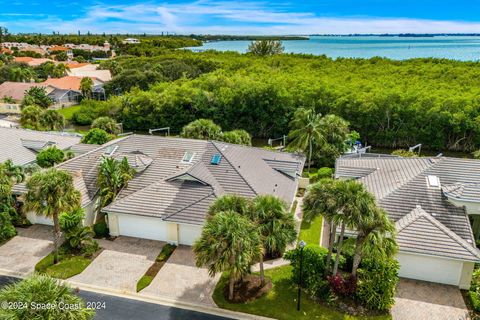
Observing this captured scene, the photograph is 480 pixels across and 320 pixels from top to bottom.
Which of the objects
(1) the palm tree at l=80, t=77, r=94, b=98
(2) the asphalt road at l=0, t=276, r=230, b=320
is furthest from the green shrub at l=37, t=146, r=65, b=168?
(1) the palm tree at l=80, t=77, r=94, b=98

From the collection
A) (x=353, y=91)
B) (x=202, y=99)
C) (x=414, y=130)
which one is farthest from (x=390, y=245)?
(x=202, y=99)

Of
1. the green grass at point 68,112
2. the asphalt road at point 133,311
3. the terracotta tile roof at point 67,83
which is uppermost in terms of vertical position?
the terracotta tile roof at point 67,83

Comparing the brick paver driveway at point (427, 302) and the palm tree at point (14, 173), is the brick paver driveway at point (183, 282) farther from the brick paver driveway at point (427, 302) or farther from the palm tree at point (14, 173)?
the palm tree at point (14, 173)

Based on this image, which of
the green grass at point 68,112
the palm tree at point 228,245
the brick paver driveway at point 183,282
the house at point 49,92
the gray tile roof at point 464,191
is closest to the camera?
the palm tree at point 228,245

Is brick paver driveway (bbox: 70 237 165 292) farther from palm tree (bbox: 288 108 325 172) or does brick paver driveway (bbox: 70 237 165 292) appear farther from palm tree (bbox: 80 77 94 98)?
palm tree (bbox: 80 77 94 98)

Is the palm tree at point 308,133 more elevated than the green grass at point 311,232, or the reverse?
the palm tree at point 308,133

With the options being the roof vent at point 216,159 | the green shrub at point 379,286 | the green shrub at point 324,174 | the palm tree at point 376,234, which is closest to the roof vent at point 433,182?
the green shrub at point 379,286

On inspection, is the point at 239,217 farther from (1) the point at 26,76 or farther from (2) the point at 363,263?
(1) the point at 26,76
